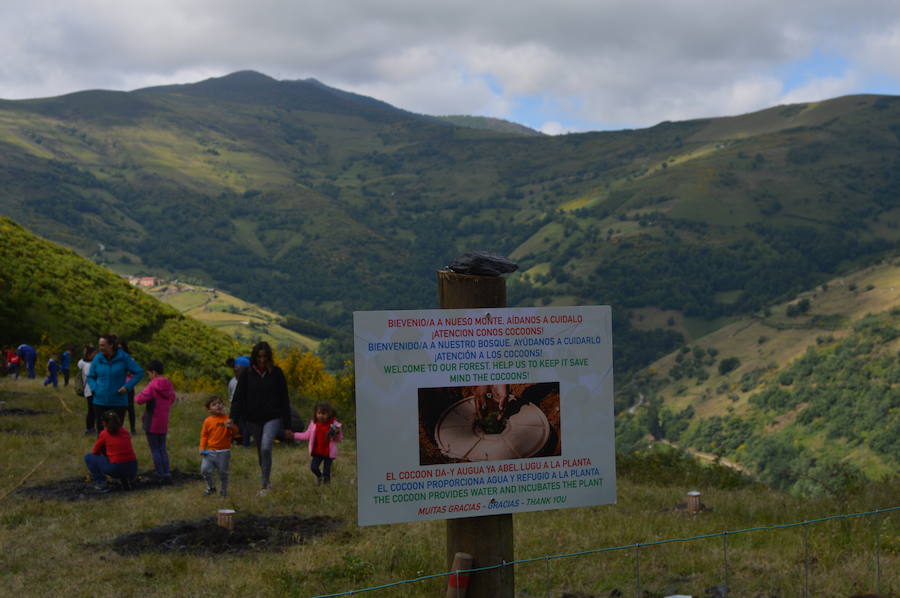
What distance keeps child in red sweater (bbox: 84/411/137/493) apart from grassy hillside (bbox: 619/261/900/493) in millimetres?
53041

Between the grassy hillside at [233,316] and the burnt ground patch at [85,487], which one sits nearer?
the burnt ground patch at [85,487]

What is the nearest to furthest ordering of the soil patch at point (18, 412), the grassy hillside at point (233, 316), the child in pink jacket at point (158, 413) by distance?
the child in pink jacket at point (158, 413) < the soil patch at point (18, 412) < the grassy hillside at point (233, 316)

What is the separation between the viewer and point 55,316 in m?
21.0

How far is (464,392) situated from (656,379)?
5651 inches

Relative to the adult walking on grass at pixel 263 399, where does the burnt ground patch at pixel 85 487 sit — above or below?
below

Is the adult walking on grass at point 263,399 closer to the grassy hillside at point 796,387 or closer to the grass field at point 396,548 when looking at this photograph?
the grass field at point 396,548

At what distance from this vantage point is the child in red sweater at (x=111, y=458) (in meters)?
9.84

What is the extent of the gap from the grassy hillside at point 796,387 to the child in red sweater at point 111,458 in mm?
53041

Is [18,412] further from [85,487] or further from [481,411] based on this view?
[481,411]

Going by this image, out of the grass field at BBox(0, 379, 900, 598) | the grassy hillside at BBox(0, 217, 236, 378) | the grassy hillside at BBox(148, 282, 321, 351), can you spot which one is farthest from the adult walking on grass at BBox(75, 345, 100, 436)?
the grassy hillside at BBox(148, 282, 321, 351)

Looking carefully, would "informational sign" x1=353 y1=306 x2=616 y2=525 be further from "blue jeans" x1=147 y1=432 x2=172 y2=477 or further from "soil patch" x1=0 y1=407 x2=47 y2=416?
"soil patch" x1=0 y1=407 x2=47 y2=416

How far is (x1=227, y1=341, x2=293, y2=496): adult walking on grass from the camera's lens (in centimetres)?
922

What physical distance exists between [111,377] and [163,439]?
1.04m

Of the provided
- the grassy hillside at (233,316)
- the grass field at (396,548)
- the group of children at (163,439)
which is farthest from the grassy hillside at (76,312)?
the grassy hillside at (233,316)
